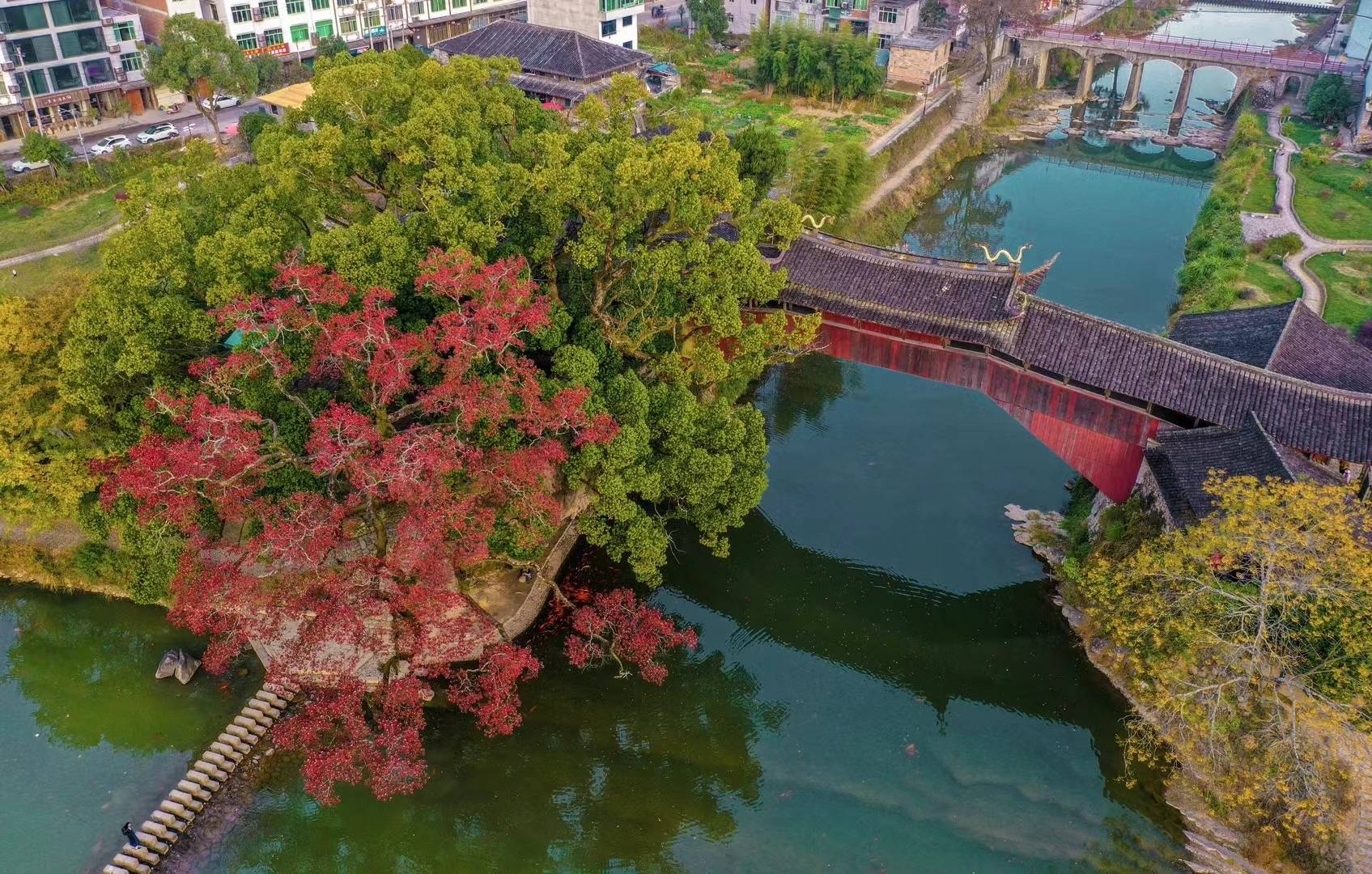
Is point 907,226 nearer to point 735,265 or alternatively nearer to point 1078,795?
point 735,265

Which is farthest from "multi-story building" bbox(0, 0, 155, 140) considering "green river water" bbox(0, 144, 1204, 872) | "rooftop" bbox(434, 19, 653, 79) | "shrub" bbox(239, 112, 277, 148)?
"green river water" bbox(0, 144, 1204, 872)

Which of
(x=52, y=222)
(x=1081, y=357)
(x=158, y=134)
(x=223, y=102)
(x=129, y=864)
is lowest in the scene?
(x=129, y=864)

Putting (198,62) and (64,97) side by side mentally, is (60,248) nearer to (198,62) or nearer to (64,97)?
(198,62)

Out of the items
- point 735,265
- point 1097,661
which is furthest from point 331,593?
point 1097,661

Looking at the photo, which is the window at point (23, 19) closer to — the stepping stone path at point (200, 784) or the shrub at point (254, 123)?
the shrub at point (254, 123)

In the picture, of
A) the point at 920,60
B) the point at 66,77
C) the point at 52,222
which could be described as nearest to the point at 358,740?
the point at 52,222

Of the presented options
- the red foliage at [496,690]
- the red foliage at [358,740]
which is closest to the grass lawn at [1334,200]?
the red foliage at [496,690]
